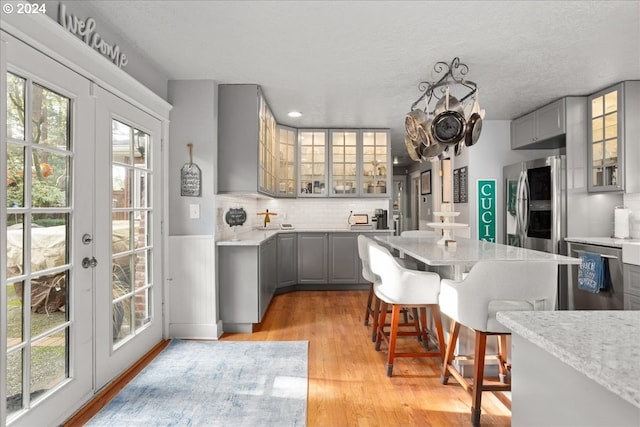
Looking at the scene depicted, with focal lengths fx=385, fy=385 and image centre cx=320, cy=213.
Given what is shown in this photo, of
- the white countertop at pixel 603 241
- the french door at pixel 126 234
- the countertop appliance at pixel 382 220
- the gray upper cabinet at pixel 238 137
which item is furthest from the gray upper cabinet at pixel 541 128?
the french door at pixel 126 234

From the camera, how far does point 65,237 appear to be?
7.04ft

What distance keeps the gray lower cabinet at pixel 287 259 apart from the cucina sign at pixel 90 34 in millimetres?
3072

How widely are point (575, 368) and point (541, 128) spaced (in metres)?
4.69

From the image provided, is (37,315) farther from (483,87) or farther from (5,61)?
(483,87)

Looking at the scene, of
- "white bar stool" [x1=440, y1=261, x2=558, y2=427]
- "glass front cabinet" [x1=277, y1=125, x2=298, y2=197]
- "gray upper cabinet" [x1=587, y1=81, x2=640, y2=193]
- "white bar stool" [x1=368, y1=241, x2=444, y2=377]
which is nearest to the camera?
"white bar stool" [x1=440, y1=261, x2=558, y2=427]

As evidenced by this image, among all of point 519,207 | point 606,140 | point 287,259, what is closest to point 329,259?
point 287,259

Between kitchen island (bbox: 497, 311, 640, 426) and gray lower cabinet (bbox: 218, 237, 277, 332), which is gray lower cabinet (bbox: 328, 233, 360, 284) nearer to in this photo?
gray lower cabinet (bbox: 218, 237, 277, 332)

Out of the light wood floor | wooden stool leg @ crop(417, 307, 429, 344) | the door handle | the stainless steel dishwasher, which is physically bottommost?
the light wood floor

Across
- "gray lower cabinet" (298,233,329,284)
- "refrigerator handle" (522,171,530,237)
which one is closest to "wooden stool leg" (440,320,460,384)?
"refrigerator handle" (522,171,530,237)

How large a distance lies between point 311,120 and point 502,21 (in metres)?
3.05

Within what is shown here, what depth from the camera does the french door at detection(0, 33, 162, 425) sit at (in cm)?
177

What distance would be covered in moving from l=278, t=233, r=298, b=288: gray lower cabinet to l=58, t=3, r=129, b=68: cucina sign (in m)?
3.07

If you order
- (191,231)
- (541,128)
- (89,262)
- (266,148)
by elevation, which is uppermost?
(541,128)

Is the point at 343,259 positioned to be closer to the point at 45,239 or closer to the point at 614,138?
the point at 614,138
